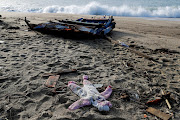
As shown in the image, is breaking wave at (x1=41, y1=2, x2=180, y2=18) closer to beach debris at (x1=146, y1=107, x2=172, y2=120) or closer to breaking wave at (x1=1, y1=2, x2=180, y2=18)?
breaking wave at (x1=1, y1=2, x2=180, y2=18)

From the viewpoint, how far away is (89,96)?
2.53m

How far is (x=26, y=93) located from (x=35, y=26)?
5322 mm

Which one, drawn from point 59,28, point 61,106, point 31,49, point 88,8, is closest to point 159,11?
point 88,8

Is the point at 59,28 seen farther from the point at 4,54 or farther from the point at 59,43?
the point at 4,54

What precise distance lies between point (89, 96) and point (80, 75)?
2.92 ft

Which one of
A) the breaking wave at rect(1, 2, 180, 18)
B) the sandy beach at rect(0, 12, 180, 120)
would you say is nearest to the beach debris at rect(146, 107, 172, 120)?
the sandy beach at rect(0, 12, 180, 120)

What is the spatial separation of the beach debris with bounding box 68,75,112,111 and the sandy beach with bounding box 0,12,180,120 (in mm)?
82

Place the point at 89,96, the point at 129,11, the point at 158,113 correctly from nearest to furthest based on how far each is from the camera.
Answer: the point at 158,113 → the point at 89,96 → the point at 129,11

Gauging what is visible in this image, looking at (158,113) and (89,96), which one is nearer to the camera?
(158,113)

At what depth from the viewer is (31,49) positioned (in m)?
4.79

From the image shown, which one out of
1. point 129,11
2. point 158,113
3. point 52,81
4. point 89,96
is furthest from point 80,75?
point 129,11

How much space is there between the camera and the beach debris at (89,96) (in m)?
2.33

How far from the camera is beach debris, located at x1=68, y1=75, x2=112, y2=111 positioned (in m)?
2.33

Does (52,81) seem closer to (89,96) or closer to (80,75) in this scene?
(80,75)
